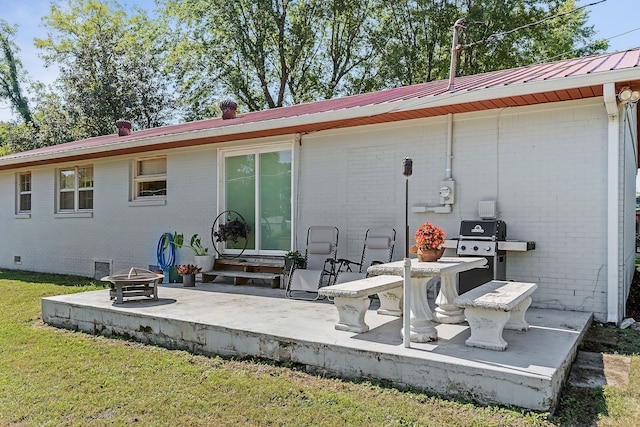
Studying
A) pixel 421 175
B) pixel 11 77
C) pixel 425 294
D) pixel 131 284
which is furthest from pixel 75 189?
pixel 11 77

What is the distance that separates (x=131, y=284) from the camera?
5.43 metres

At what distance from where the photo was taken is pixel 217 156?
7824 mm

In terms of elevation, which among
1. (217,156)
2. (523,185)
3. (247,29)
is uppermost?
(247,29)

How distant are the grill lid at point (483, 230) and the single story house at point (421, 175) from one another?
272 mm

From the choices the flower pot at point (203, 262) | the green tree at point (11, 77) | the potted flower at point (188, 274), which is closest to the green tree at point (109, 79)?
the green tree at point (11, 77)

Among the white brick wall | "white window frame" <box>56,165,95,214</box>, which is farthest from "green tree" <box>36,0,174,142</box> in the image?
the white brick wall

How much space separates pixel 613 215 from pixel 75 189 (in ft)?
32.3

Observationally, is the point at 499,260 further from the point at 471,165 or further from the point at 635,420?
the point at 635,420

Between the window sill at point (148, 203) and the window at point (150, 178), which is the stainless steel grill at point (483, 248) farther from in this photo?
the window at point (150, 178)

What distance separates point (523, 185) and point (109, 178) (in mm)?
7730

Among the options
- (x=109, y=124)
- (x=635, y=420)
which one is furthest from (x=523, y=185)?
(x=109, y=124)

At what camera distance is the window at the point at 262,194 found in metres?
7.19

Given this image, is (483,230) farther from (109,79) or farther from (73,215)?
(109,79)

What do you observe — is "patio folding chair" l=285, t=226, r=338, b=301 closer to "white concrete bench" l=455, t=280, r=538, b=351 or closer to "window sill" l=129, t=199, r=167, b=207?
"white concrete bench" l=455, t=280, r=538, b=351
